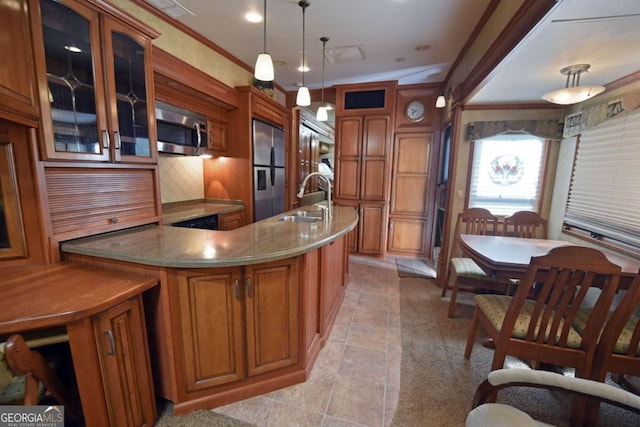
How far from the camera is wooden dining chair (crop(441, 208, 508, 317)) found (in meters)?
2.57

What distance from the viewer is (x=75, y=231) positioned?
1.57 m

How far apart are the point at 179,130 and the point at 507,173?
3754mm

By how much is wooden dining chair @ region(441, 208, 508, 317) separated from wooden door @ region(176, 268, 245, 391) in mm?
2079

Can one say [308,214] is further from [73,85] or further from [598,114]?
[598,114]

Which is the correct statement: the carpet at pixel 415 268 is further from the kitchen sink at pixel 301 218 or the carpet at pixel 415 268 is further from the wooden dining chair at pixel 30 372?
the wooden dining chair at pixel 30 372

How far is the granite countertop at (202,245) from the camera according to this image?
1327 millimetres

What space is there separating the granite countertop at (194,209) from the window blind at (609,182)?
364cm

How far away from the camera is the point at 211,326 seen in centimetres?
148

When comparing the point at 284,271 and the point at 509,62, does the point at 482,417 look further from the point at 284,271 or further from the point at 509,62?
the point at 509,62

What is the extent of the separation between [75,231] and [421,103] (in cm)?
445

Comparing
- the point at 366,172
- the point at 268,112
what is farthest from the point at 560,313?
the point at 268,112

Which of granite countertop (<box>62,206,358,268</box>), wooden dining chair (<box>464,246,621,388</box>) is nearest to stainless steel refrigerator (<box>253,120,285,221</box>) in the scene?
granite countertop (<box>62,206,358,268</box>)

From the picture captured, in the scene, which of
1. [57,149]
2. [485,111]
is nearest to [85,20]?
[57,149]

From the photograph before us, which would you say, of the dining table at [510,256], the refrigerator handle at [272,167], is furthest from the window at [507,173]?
the refrigerator handle at [272,167]
